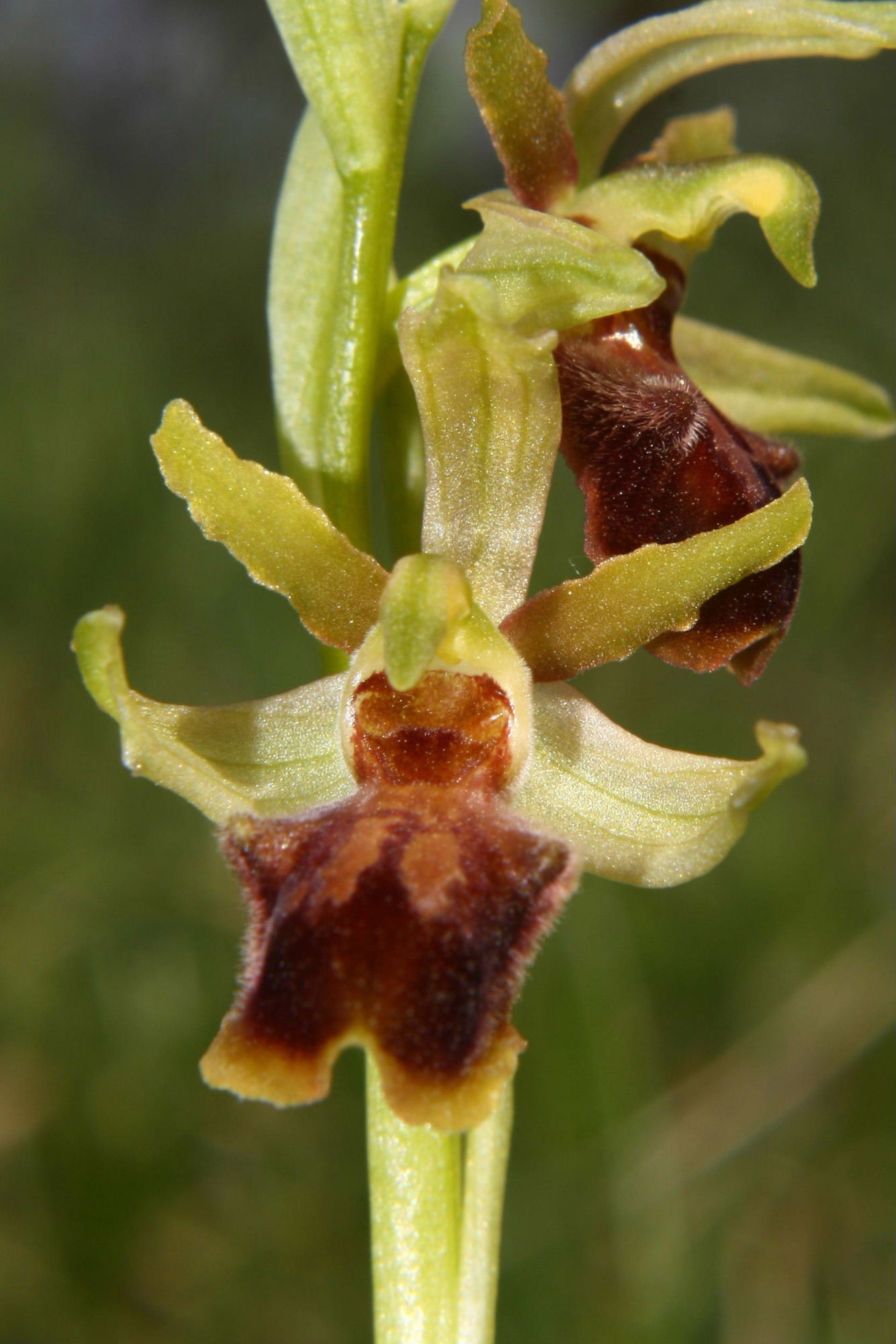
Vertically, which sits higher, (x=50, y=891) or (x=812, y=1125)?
(x=50, y=891)

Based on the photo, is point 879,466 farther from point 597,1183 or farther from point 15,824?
point 15,824

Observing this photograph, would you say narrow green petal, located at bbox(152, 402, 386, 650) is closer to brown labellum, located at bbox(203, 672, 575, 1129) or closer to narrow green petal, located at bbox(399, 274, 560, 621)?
narrow green petal, located at bbox(399, 274, 560, 621)

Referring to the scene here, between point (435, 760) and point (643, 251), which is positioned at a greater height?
point (643, 251)

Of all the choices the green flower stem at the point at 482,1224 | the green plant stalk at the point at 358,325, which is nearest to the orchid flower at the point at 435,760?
the green plant stalk at the point at 358,325

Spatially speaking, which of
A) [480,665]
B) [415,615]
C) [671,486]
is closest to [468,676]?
[480,665]

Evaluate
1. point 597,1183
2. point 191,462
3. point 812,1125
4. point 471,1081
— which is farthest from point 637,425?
point 812,1125

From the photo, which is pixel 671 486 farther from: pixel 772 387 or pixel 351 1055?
pixel 351 1055
